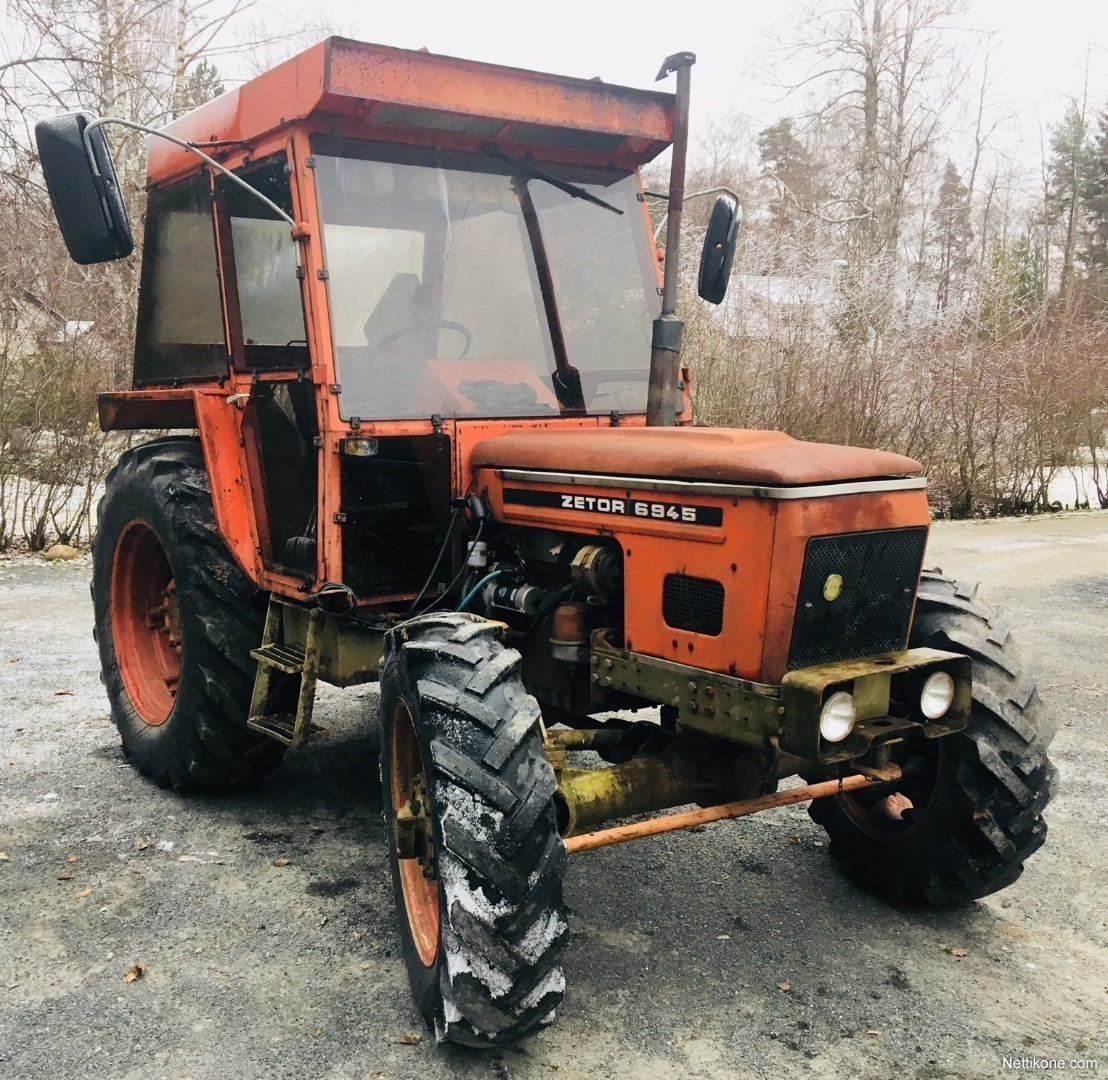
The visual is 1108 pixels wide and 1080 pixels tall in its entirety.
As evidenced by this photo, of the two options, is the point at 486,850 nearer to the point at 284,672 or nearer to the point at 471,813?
the point at 471,813

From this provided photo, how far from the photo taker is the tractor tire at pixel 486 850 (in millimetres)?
2709

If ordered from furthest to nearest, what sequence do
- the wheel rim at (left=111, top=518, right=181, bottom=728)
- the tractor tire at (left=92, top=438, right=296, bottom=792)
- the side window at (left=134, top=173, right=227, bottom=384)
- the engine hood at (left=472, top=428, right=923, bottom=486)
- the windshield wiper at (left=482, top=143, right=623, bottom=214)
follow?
the wheel rim at (left=111, top=518, right=181, bottom=728), the side window at (left=134, top=173, right=227, bottom=384), the tractor tire at (left=92, top=438, right=296, bottom=792), the windshield wiper at (left=482, top=143, right=623, bottom=214), the engine hood at (left=472, top=428, right=923, bottom=486)

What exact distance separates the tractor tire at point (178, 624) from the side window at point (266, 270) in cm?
69

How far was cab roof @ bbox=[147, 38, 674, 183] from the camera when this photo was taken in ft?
11.7

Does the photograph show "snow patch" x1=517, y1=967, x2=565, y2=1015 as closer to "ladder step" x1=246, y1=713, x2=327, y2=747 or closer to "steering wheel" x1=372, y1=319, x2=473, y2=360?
"ladder step" x1=246, y1=713, x2=327, y2=747

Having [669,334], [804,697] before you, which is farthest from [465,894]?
[669,334]

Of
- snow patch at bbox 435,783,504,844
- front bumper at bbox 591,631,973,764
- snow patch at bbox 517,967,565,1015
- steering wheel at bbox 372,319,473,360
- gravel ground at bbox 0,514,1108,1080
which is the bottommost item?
gravel ground at bbox 0,514,1108,1080

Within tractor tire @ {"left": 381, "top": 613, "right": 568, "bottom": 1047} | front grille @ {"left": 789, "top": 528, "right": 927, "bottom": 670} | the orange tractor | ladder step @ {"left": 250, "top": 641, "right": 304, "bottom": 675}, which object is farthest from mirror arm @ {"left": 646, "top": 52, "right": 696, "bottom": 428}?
ladder step @ {"left": 250, "top": 641, "right": 304, "bottom": 675}

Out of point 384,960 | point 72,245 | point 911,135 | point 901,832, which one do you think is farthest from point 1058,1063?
point 911,135

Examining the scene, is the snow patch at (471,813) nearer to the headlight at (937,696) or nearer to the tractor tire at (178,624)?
the headlight at (937,696)

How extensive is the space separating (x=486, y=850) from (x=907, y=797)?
5.57ft

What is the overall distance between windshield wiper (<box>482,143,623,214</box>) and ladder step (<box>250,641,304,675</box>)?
191cm

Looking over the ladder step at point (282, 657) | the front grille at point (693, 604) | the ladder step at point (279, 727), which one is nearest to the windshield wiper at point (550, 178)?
the front grille at point (693, 604)

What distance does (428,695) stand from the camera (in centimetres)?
292
